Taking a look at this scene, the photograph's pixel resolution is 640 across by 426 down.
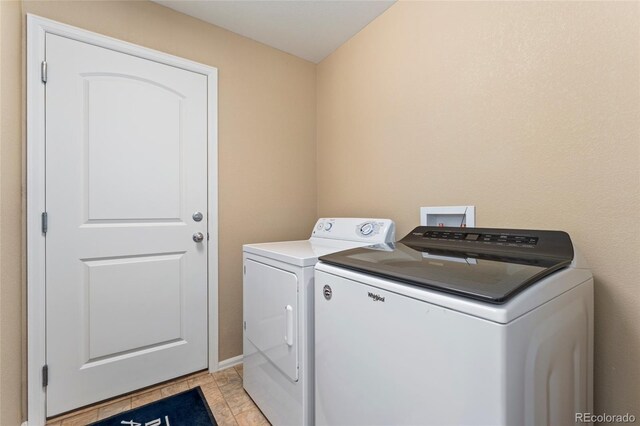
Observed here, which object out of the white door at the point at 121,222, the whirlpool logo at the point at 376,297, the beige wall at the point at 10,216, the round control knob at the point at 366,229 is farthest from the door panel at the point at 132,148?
the whirlpool logo at the point at 376,297

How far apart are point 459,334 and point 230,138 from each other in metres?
1.79

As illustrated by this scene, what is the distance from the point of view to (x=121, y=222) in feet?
5.22

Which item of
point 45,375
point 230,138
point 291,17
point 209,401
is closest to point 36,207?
point 45,375

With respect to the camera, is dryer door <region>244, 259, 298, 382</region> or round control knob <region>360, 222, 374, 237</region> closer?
dryer door <region>244, 259, 298, 382</region>

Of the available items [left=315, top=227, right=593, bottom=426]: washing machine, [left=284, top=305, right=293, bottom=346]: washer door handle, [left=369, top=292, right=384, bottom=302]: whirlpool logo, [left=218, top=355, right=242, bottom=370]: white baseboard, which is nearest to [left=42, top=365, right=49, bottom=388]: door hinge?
[left=218, top=355, right=242, bottom=370]: white baseboard

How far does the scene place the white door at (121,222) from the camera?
1.43m

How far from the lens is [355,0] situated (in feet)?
5.32

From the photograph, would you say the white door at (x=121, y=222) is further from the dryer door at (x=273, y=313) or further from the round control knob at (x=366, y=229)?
the round control knob at (x=366, y=229)

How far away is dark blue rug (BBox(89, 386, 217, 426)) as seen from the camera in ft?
4.60

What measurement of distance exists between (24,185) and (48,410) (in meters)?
1.13

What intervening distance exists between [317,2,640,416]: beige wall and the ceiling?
0.15 metres

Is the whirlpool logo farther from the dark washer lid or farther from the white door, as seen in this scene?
the white door

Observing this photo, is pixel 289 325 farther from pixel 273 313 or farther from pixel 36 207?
pixel 36 207

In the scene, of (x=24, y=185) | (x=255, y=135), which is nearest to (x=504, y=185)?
(x=255, y=135)
